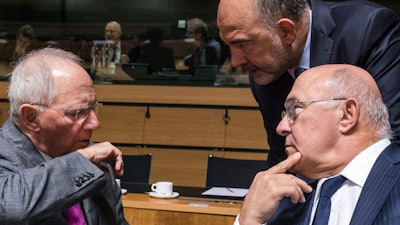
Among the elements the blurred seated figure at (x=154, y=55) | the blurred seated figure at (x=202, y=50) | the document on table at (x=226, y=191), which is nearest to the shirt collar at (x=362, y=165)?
the document on table at (x=226, y=191)

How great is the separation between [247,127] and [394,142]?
419cm

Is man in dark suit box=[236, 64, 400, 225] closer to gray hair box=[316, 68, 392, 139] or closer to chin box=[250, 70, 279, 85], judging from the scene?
gray hair box=[316, 68, 392, 139]

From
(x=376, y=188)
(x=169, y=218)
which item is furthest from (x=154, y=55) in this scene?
(x=376, y=188)

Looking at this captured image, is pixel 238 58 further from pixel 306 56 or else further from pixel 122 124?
pixel 122 124

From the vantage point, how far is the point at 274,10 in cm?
200

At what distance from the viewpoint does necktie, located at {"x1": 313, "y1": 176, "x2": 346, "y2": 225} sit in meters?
1.75

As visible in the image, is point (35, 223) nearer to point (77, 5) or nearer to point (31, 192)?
point (31, 192)

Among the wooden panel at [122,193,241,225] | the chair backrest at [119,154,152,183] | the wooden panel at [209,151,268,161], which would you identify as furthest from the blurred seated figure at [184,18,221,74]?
the wooden panel at [122,193,241,225]

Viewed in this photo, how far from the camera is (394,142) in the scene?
1.84 metres

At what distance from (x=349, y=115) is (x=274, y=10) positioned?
44cm

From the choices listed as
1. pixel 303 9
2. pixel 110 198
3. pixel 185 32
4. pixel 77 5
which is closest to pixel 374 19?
pixel 303 9

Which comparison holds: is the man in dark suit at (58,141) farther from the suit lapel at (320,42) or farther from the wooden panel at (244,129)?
the wooden panel at (244,129)

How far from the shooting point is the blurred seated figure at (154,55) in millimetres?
7148

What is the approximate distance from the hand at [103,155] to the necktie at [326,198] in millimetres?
627
